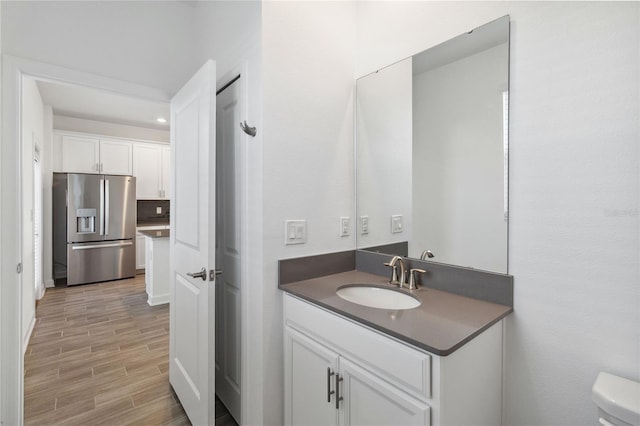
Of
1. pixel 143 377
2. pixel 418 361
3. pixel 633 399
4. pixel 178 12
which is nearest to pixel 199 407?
pixel 143 377

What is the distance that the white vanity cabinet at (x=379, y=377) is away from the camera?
0.90m

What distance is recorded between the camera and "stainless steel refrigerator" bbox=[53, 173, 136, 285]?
14.6 feet

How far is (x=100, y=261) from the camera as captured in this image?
4.65 m

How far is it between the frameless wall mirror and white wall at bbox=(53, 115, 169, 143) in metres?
5.05

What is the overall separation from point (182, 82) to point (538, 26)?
6.59 ft

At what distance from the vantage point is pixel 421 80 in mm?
1549

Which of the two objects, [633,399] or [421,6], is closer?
[633,399]

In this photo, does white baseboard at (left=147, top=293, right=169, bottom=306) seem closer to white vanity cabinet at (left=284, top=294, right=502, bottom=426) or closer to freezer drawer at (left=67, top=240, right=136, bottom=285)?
freezer drawer at (left=67, top=240, right=136, bottom=285)

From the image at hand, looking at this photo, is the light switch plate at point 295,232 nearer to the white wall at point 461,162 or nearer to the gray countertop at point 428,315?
the gray countertop at point 428,315

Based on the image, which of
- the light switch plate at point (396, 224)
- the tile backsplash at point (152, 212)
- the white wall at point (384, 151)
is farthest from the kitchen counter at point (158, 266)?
the light switch plate at point (396, 224)

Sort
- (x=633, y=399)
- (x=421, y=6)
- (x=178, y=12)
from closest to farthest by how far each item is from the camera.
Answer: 1. (x=633, y=399)
2. (x=421, y=6)
3. (x=178, y=12)

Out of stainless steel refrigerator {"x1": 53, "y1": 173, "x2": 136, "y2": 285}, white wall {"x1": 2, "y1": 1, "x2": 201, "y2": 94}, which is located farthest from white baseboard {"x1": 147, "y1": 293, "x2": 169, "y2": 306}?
white wall {"x1": 2, "y1": 1, "x2": 201, "y2": 94}

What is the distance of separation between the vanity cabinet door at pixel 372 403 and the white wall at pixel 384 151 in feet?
2.54

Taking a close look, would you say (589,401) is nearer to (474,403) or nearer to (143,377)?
(474,403)
